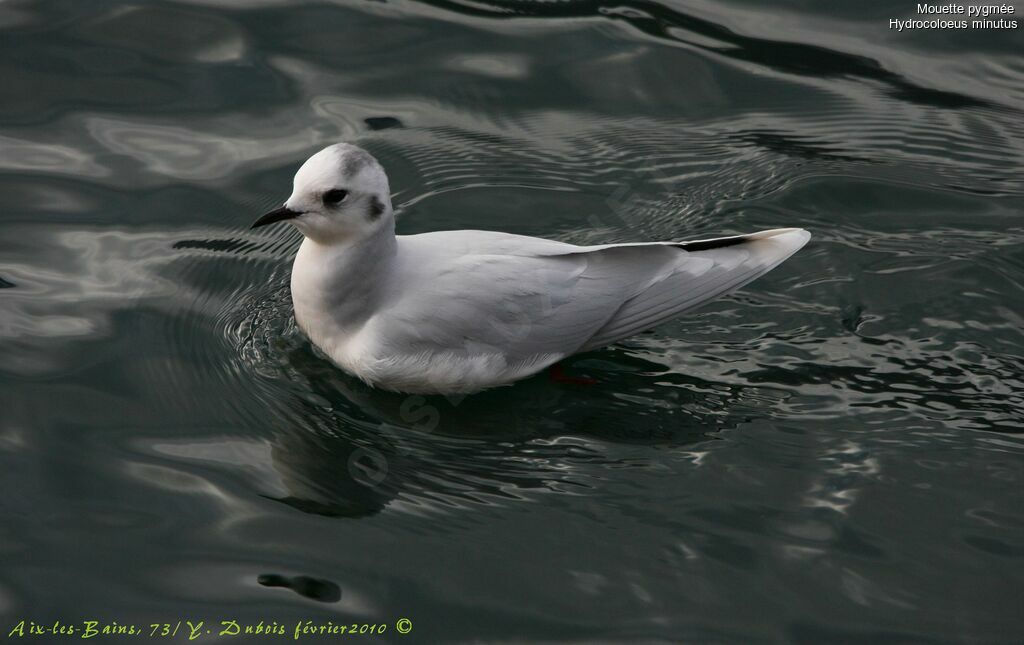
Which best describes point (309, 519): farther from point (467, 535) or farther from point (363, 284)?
point (363, 284)

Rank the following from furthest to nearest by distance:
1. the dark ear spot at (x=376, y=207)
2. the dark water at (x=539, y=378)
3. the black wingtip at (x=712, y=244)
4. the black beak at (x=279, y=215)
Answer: the black wingtip at (x=712, y=244) → the dark ear spot at (x=376, y=207) → the black beak at (x=279, y=215) → the dark water at (x=539, y=378)

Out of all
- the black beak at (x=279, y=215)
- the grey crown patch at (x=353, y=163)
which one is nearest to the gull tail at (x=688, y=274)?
the grey crown patch at (x=353, y=163)

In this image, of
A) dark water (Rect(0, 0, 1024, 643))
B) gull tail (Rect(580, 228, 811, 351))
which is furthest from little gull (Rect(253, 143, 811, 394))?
dark water (Rect(0, 0, 1024, 643))

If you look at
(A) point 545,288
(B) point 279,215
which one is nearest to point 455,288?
(A) point 545,288

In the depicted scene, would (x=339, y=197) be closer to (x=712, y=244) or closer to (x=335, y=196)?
(x=335, y=196)

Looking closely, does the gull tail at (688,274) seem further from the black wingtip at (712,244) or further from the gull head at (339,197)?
the gull head at (339,197)

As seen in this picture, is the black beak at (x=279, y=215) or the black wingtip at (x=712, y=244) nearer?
the black beak at (x=279, y=215)

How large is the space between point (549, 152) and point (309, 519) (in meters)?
3.26

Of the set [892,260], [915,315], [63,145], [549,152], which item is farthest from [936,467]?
[63,145]

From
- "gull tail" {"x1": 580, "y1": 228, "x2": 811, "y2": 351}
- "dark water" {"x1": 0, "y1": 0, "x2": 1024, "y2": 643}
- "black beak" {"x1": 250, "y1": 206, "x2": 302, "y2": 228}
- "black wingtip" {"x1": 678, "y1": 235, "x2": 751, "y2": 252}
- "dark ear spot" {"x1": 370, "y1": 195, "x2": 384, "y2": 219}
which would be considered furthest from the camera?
"black wingtip" {"x1": 678, "y1": 235, "x2": 751, "y2": 252}

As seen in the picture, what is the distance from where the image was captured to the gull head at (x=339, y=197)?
17.6ft

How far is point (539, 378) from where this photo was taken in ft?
19.5

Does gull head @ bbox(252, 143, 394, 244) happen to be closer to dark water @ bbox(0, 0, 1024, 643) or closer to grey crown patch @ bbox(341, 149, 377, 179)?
grey crown patch @ bbox(341, 149, 377, 179)

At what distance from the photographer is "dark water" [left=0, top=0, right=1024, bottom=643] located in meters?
4.70
